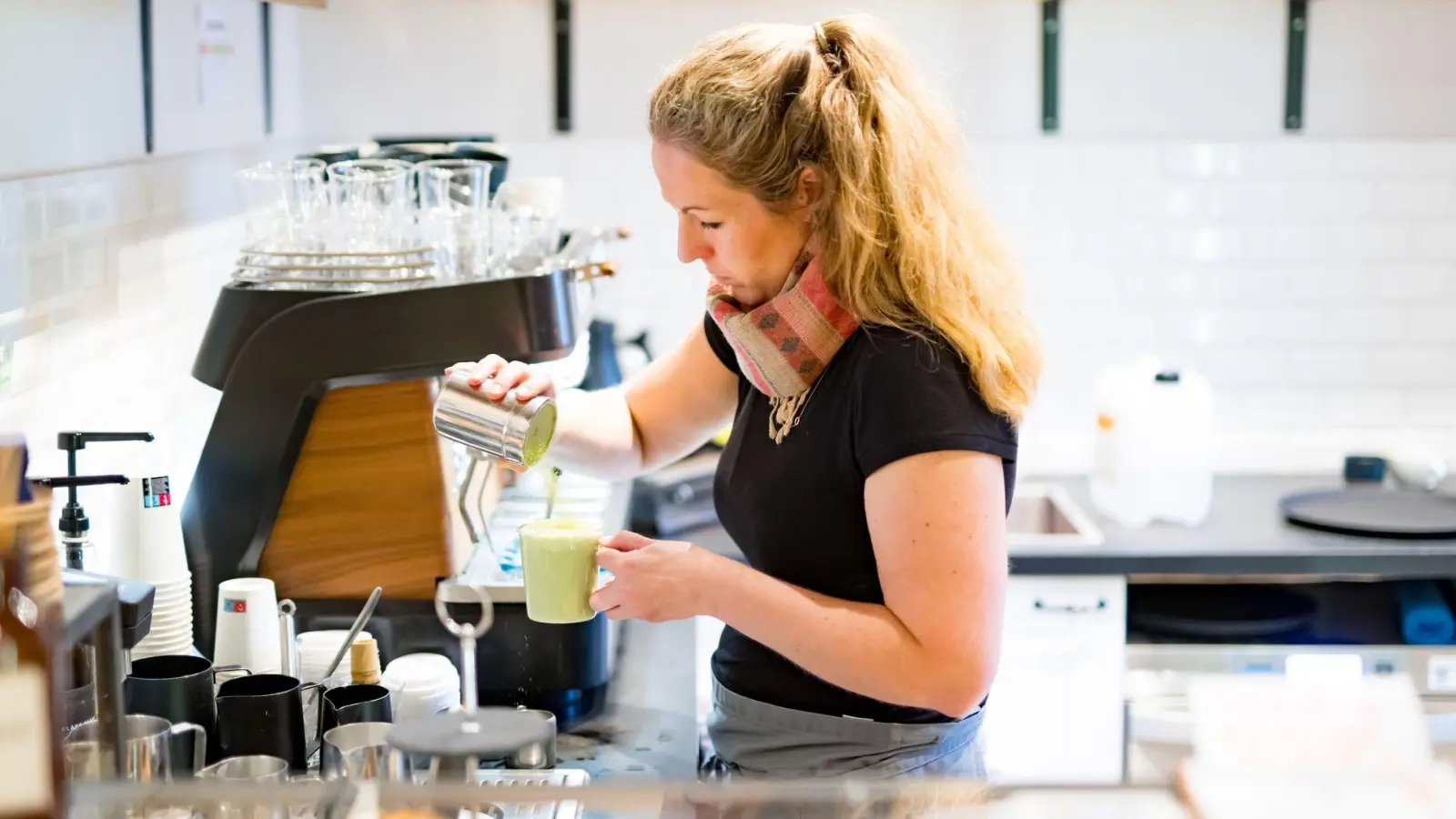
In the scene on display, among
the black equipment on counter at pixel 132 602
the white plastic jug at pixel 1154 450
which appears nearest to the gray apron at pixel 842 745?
the black equipment on counter at pixel 132 602

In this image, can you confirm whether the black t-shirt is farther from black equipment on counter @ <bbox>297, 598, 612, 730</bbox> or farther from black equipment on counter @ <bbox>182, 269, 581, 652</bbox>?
black equipment on counter @ <bbox>182, 269, 581, 652</bbox>

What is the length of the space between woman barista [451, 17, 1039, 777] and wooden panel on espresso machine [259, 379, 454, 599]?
31 centimetres

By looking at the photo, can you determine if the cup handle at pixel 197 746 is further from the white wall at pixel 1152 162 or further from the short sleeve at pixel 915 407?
the white wall at pixel 1152 162

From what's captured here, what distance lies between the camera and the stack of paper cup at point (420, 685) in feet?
5.51

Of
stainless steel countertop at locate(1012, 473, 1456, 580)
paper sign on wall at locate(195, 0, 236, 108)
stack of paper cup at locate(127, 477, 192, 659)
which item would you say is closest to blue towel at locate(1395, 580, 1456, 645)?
stainless steel countertop at locate(1012, 473, 1456, 580)

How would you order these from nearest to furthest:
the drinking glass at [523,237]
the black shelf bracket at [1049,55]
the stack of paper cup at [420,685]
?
the stack of paper cup at [420,685]
the drinking glass at [523,237]
the black shelf bracket at [1049,55]

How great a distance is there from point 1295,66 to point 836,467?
92.9 inches

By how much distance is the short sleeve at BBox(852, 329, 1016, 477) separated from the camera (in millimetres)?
1451

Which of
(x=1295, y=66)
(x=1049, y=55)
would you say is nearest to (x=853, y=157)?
(x=1049, y=55)

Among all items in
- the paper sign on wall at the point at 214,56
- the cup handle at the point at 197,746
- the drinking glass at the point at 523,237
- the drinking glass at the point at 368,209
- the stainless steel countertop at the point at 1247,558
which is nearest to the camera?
the cup handle at the point at 197,746

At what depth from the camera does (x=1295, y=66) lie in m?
3.45

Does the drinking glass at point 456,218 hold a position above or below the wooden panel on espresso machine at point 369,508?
above

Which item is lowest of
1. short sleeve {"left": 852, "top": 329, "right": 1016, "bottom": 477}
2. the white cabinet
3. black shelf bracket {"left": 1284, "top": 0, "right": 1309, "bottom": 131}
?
the white cabinet

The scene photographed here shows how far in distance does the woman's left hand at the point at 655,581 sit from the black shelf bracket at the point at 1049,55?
220 centimetres
